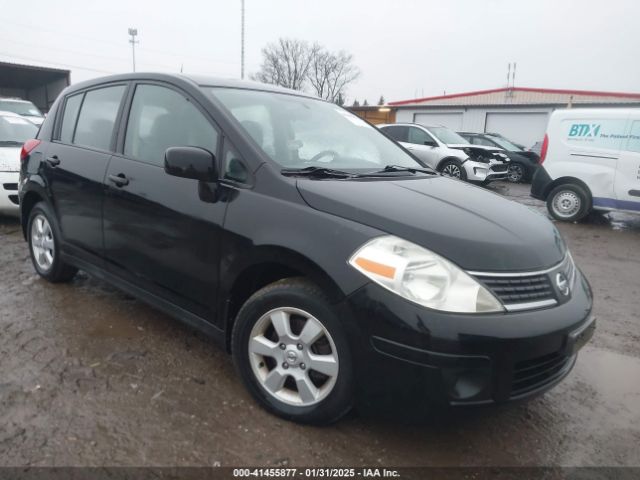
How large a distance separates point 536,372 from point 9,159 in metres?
6.51

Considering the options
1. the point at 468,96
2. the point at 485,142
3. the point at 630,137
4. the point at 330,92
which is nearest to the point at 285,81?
the point at 330,92

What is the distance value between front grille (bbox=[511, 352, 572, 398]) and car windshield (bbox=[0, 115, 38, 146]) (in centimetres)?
719

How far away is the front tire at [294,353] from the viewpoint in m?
2.07

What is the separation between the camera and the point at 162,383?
261 cm

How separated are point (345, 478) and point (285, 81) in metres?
49.9

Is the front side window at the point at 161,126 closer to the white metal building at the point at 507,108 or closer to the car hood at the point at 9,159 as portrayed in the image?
the car hood at the point at 9,159

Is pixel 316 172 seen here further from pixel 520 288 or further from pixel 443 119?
pixel 443 119

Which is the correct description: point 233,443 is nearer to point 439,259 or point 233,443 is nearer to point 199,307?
point 199,307

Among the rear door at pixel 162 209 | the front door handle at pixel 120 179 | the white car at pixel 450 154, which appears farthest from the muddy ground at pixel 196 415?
the white car at pixel 450 154

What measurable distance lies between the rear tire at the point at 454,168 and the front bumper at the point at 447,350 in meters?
10.5

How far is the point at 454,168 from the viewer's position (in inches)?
479

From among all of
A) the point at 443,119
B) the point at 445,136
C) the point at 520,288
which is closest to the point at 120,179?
the point at 520,288

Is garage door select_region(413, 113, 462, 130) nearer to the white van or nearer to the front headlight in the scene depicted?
the white van

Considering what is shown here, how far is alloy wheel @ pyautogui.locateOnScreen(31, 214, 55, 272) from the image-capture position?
388 centimetres
